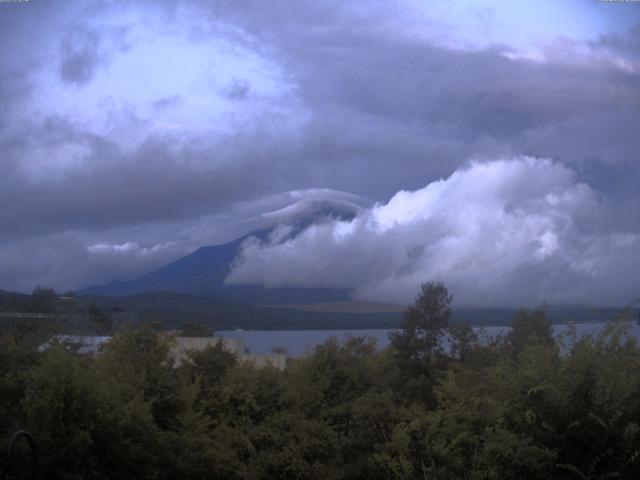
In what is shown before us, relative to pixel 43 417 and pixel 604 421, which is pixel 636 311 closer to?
pixel 604 421

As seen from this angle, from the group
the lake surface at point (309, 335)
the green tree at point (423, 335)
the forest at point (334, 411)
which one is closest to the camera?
the forest at point (334, 411)

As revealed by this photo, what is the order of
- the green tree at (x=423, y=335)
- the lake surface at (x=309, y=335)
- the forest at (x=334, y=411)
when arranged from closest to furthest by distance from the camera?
the forest at (x=334, y=411)
the lake surface at (x=309, y=335)
the green tree at (x=423, y=335)

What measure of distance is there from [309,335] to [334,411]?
952 inches

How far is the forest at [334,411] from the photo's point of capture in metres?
11.0

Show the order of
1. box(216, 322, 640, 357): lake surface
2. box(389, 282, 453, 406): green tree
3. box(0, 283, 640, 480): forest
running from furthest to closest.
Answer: box(389, 282, 453, 406): green tree → box(216, 322, 640, 357): lake surface → box(0, 283, 640, 480): forest

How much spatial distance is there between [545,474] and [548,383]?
128cm

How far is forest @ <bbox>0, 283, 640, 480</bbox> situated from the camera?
1102 centimetres

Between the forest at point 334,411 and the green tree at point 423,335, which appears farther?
the green tree at point 423,335

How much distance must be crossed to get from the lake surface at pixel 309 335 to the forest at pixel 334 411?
0.40 meters

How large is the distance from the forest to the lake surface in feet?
1.31

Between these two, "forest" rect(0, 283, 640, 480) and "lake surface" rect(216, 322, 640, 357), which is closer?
"forest" rect(0, 283, 640, 480)

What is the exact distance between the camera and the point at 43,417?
14039mm

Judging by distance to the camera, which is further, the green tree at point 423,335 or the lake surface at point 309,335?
the green tree at point 423,335

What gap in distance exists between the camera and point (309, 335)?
47125 mm
